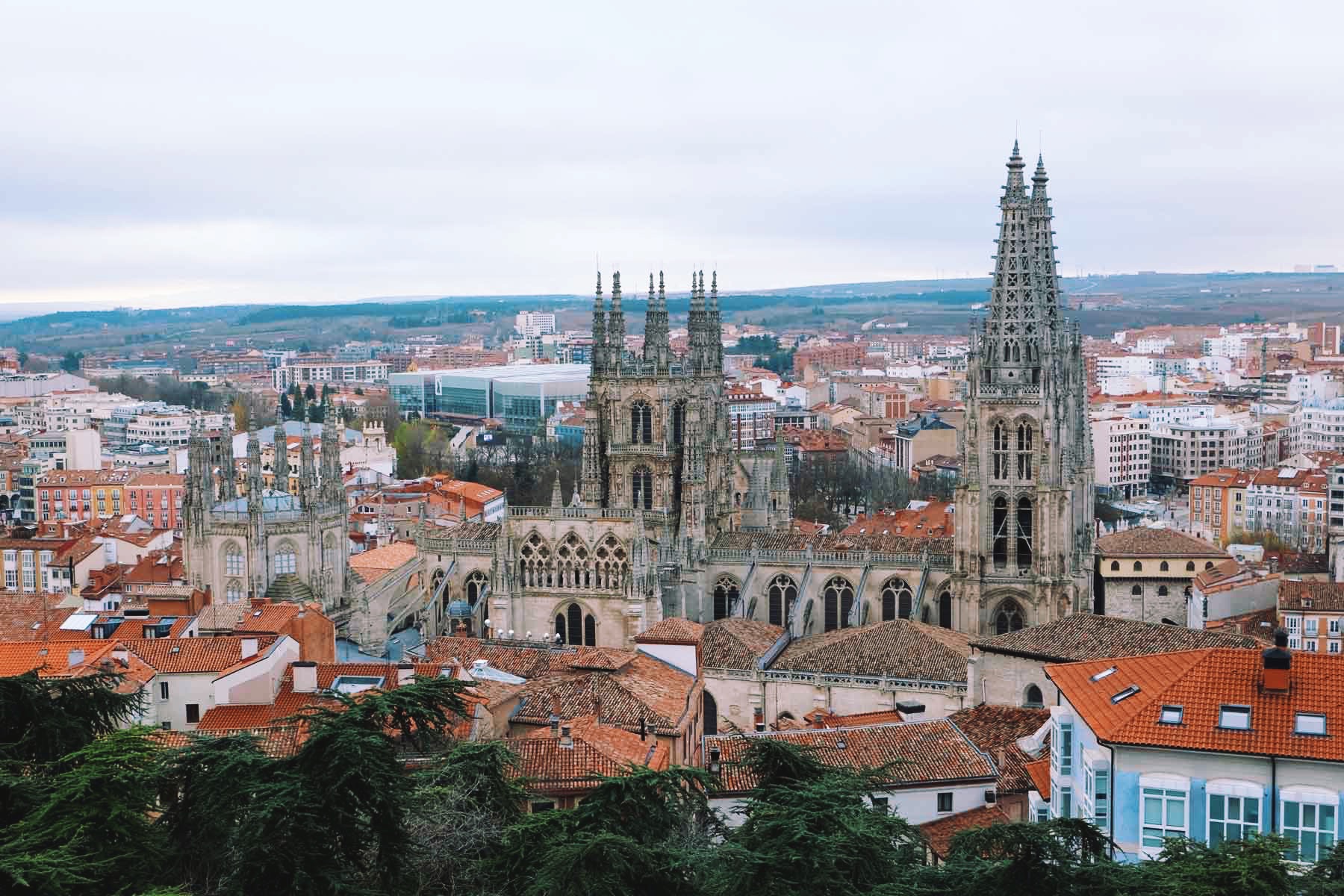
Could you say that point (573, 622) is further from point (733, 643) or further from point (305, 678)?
point (305, 678)

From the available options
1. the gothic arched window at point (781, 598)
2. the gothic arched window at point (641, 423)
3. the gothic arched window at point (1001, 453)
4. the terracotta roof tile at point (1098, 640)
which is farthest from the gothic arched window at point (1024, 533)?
the gothic arched window at point (641, 423)

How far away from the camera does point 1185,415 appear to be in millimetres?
156500

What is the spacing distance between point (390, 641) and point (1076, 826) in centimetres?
3685

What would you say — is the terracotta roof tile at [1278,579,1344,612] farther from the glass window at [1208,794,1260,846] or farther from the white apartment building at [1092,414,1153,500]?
the white apartment building at [1092,414,1153,500]

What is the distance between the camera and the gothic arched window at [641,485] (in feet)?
213

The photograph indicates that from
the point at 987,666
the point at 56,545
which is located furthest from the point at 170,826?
the point at 56,545

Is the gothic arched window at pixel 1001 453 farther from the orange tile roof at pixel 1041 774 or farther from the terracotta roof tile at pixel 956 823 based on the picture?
the terracotta roof tile at pixel 956 823

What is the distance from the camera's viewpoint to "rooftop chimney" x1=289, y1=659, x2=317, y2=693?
40.7 meters

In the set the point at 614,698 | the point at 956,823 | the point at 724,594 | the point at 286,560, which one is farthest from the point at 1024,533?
the point at 286,560

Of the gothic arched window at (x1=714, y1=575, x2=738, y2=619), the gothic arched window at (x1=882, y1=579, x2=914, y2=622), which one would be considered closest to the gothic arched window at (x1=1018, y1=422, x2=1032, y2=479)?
the gothic arched window at (x1=882, y1=579, x2=914, y2=622)

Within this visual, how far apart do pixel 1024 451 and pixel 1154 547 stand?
10.2 m

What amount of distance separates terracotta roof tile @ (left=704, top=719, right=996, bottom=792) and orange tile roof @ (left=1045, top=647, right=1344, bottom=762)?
224 inches

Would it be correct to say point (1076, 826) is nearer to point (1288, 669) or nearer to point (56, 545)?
point (1288, 669)

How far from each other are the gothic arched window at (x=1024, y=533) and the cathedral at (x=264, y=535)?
23402 mm
